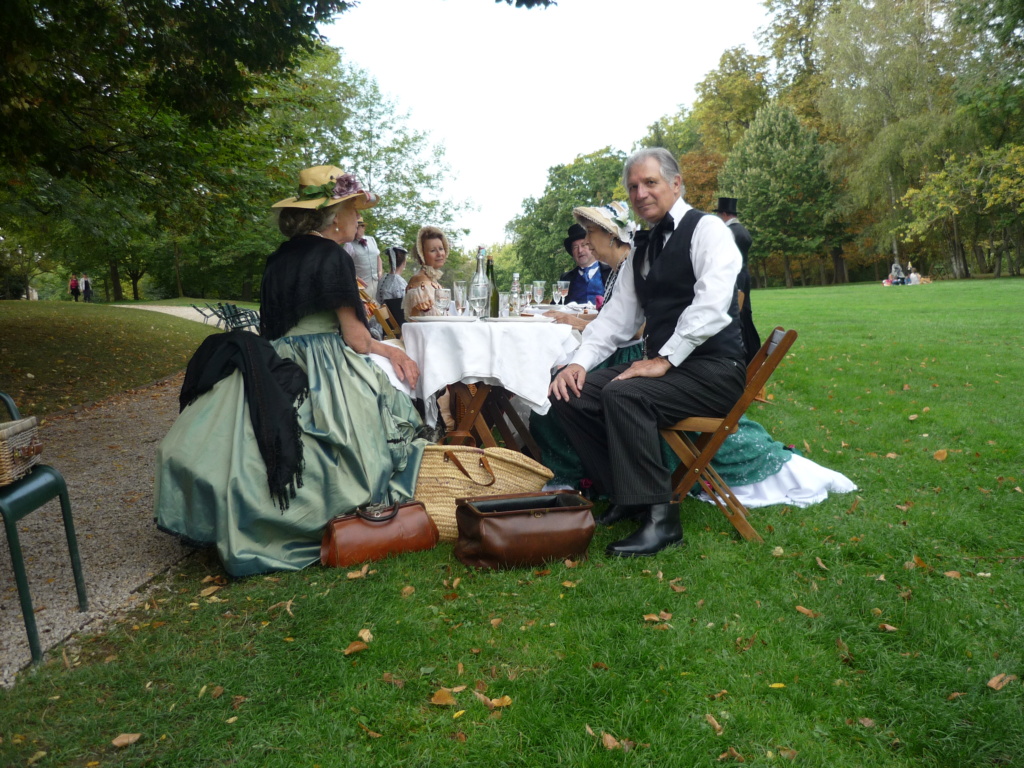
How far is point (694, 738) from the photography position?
2.25 metres

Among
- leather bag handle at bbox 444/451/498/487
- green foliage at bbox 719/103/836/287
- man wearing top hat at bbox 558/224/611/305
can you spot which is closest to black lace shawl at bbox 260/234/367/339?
leather bag handle at bbox 444/451/498/487

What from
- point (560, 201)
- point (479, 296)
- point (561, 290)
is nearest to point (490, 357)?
point (479, 296)

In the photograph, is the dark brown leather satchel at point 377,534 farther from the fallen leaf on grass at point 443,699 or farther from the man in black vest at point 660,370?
the fallen leaf on grass at point 443,699

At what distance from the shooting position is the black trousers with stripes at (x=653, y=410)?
3711 mm

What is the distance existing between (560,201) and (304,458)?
4525 centimetres

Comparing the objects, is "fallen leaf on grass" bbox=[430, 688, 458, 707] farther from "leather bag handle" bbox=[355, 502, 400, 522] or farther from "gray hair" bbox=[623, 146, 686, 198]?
"gray hair" bbox=[623, 146, 686, 198]

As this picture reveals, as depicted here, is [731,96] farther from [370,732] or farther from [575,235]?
[370,732]

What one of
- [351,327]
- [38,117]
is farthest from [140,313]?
[351,327]

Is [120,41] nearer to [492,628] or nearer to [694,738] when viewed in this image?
[492,628]

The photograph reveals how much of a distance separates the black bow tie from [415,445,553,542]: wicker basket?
1.38 meters

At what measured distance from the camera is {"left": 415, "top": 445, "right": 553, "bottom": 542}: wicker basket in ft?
13.2

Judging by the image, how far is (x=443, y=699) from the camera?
2428 mm

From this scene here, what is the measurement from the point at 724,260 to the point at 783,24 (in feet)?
148

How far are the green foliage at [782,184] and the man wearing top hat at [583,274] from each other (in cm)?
3553
